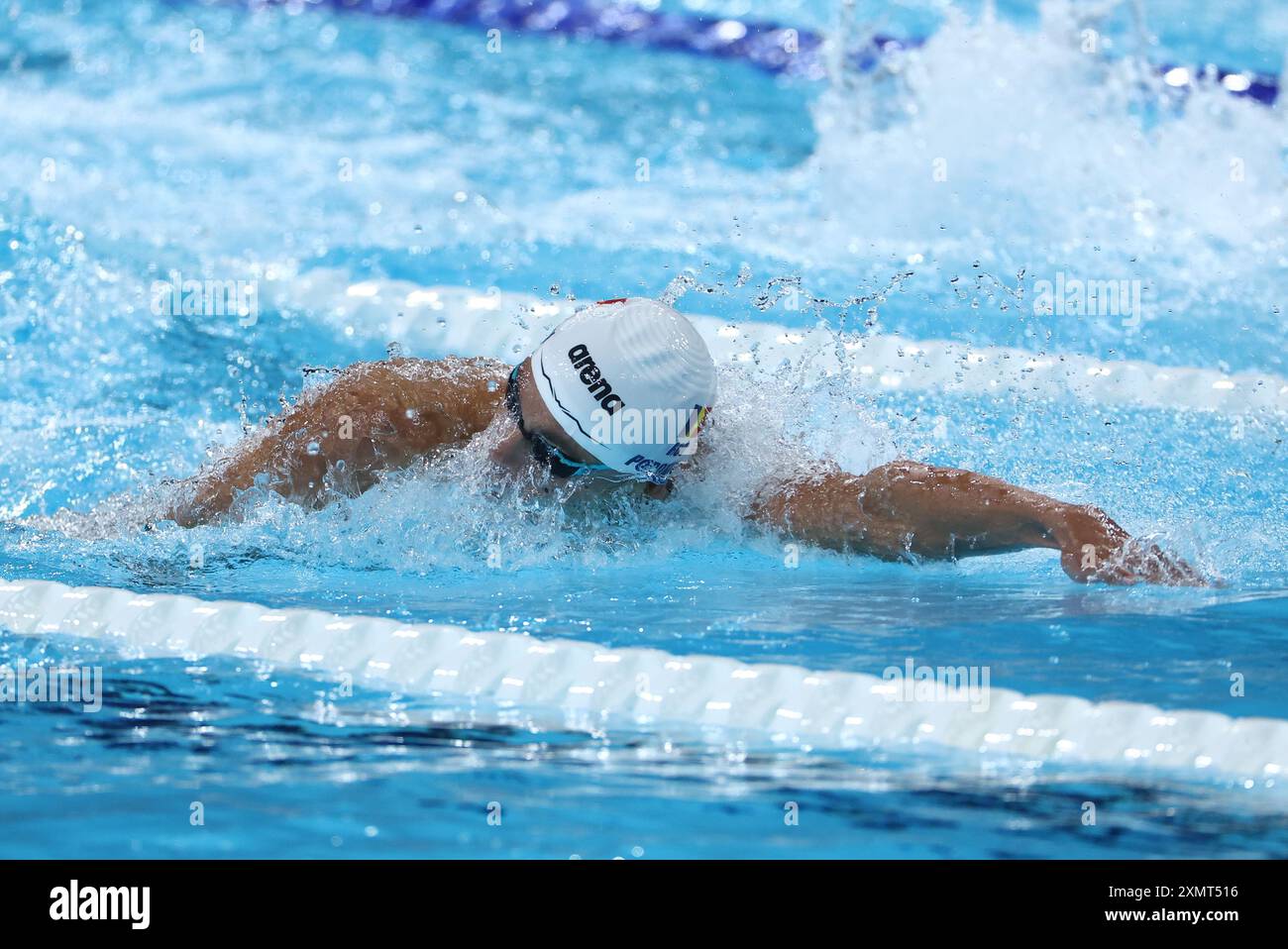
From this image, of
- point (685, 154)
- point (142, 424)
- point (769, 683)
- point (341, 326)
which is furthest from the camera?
point (685, 154)

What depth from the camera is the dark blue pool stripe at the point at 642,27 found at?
9.53 meters

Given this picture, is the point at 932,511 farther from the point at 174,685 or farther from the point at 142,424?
the point at 142,424

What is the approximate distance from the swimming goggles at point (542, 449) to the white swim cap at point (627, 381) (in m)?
0.07

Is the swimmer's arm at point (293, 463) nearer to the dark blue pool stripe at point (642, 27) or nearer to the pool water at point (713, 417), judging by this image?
the pool water at point (713, 417)

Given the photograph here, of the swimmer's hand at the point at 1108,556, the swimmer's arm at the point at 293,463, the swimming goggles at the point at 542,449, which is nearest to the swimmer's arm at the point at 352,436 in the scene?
the swimmer's arm at the point at 293,463

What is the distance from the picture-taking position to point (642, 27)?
972cm

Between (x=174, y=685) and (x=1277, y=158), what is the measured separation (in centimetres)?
597

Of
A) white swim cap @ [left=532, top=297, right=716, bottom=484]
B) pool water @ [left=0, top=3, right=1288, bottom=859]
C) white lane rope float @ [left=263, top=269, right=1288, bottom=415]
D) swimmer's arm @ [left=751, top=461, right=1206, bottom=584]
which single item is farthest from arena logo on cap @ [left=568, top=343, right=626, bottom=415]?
white lane rope float @ [left=263, top=269, right=1288, bottom=415]

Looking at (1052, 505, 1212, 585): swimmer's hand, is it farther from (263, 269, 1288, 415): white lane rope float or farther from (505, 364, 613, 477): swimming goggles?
(263, 269, 1288, 415): white lane rope float

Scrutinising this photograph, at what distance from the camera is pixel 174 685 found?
263 cm

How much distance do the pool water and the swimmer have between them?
0.07m

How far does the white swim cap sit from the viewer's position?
3.01 metres

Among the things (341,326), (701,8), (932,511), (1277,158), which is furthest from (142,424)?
(701,8)

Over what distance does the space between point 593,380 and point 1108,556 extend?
103 cm
